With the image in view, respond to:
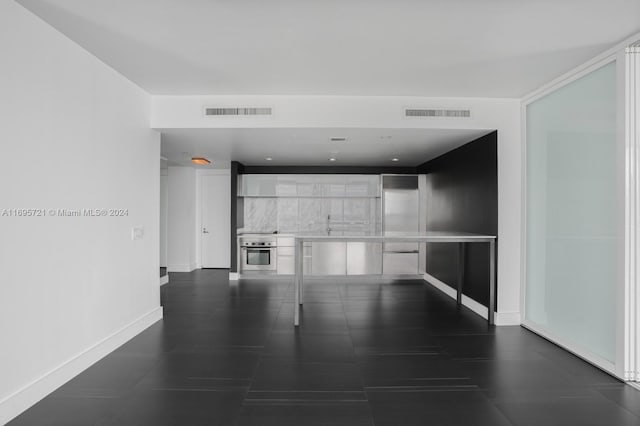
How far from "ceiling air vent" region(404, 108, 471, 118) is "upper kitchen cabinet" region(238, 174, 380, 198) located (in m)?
3.28

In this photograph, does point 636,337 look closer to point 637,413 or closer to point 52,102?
point 637,413

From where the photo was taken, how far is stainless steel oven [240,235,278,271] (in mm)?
7062

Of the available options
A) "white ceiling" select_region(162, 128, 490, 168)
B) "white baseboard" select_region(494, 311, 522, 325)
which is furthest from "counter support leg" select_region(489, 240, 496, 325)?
"white ceiling" select_region(162, 128, 490, 168)

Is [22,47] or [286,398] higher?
[22,47]

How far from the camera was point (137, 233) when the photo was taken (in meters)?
3.79

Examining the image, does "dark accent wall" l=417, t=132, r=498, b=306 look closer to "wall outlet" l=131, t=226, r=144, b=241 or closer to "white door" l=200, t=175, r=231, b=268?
"wall outlet" l=131, t=226, r=144, b=241

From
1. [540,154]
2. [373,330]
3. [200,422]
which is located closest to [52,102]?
[200,422]

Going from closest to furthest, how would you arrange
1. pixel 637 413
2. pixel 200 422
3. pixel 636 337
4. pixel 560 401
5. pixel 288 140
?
1. pixel 200 422
2. pixel 637 413
3. pixel 560 401
4. pixel 636 337
5. pixel 288 140

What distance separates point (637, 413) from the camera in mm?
2350

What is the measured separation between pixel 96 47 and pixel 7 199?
141 cm

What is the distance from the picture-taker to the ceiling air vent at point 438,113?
4082 mm

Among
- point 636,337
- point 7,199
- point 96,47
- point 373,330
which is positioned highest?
point 96,47

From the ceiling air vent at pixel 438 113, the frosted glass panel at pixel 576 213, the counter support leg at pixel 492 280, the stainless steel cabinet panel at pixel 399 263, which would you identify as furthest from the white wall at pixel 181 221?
the frosted glass panel at pixel 576 213

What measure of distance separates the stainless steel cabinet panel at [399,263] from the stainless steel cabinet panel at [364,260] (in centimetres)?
12
